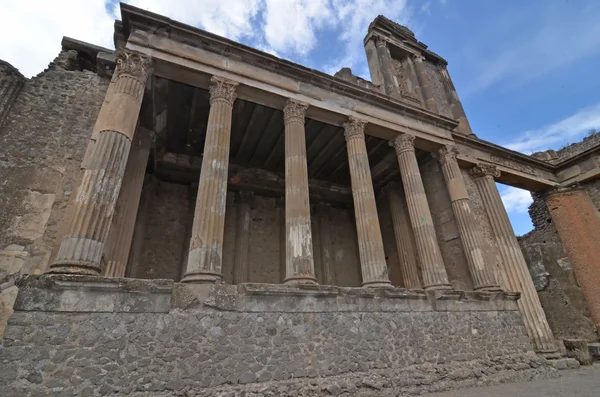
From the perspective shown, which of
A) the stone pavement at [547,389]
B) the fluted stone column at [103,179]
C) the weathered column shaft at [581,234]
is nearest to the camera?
the fluted stone column at [103,179]

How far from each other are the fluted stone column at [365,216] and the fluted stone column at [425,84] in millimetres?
5494

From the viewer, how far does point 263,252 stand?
12.9 metres

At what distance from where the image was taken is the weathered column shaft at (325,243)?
1361 centimetres

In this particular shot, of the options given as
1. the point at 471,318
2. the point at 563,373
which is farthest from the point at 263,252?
the point at 563,373

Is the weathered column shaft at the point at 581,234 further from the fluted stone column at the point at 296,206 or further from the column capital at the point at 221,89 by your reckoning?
the column capital at the point at 221,89

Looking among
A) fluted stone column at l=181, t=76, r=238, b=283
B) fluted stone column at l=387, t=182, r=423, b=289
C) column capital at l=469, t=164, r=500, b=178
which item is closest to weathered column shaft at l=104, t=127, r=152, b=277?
fluted stone column at l=181, t=76, r=238, b=283

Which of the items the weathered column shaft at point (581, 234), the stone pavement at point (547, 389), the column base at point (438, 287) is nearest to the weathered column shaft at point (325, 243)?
the column base at point (438, 287)

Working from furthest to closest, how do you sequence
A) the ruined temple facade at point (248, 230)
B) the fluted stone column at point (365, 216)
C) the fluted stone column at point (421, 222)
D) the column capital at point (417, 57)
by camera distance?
1. the column capital at point (417, 57)
2. the fluted stone column at point (421, 222)
3. the fluted stone column at point (365, 216)
4. the ruined temple facade at point (248, 230)

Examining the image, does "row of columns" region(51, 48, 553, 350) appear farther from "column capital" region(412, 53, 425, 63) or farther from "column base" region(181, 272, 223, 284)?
"column capital" region(412, 53, 425, 63)

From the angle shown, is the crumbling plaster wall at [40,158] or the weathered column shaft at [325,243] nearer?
the crumbling plaster wall at [40,158]

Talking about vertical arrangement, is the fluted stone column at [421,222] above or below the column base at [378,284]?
above

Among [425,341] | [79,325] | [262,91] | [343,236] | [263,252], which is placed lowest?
[425,341]

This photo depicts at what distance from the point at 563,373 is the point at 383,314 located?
20.2 feet

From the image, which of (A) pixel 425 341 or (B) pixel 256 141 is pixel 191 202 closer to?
(B) pixel 256 141
